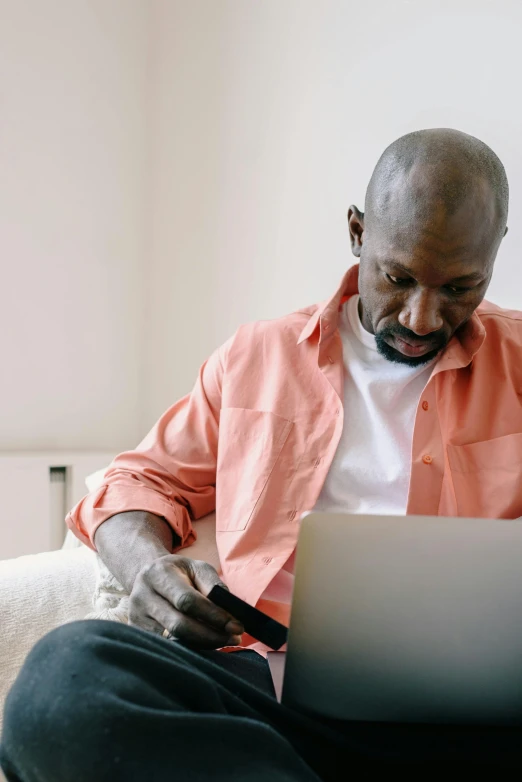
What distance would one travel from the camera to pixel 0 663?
1023 mm

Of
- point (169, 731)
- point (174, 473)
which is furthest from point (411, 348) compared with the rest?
point (169, 731)

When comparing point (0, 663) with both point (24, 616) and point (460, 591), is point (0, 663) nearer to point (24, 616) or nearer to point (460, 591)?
point (24, 616)

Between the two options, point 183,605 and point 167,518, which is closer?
point 183,605

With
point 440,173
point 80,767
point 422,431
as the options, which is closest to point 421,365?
point 422,431

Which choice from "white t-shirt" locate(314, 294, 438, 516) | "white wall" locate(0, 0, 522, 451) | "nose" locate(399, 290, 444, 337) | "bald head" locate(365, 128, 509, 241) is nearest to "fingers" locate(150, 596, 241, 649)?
"white t-shirt" locate(314, 294, 438, 516)

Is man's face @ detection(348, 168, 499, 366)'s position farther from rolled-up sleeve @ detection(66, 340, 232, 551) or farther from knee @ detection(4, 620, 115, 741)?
knee @ detection(4, 620, 115, 741)

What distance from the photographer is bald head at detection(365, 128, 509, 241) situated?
1150 mm

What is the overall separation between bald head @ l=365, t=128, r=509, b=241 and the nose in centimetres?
11

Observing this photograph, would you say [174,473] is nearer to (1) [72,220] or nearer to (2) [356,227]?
(2) [356,227]

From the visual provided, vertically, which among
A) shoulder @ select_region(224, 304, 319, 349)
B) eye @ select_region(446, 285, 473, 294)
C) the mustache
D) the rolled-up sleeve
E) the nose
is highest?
eye @ select_region(446, 285, 473, 294)

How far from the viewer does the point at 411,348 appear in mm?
1230

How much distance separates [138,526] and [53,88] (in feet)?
5.19

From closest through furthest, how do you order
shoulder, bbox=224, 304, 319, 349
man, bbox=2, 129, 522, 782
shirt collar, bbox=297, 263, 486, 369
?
man, bbox=2, 129, 522, 782 → shirt collar, bbox=297, 263, 486, 369 → shoulder, bbox=224, 304, 319, 349

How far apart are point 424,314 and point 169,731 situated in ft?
2.39
